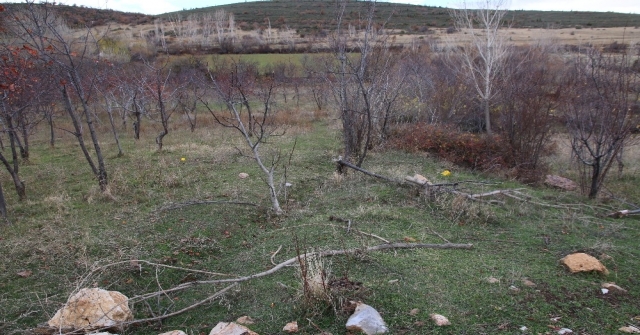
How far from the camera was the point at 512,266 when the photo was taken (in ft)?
13.5

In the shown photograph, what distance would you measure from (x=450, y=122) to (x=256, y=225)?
372 inches

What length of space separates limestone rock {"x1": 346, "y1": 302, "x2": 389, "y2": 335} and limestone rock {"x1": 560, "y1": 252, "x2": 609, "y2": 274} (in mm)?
2126

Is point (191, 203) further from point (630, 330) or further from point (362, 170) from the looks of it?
point (630, 330)

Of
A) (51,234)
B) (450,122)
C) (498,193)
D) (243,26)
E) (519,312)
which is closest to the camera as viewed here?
(519,312)

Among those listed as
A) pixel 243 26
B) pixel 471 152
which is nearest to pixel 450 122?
pixel 471 152

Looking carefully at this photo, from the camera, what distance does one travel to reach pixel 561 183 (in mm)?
8430

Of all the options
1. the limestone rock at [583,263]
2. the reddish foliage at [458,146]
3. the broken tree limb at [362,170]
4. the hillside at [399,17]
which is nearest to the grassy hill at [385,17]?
the hillside at [399,17]

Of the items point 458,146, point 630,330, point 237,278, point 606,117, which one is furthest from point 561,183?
point 237,278

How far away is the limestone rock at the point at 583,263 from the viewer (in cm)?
393

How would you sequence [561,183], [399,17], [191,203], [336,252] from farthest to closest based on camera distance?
1. [399,17]
2. [561,183]
3. [191,203]
4. [336,252]

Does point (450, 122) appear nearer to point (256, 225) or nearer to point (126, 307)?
point (256, 225)

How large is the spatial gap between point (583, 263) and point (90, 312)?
4.38 m

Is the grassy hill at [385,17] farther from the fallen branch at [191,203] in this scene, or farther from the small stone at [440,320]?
the small stone at [440,320]

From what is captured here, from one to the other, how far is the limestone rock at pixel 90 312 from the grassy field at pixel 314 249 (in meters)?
0.18
